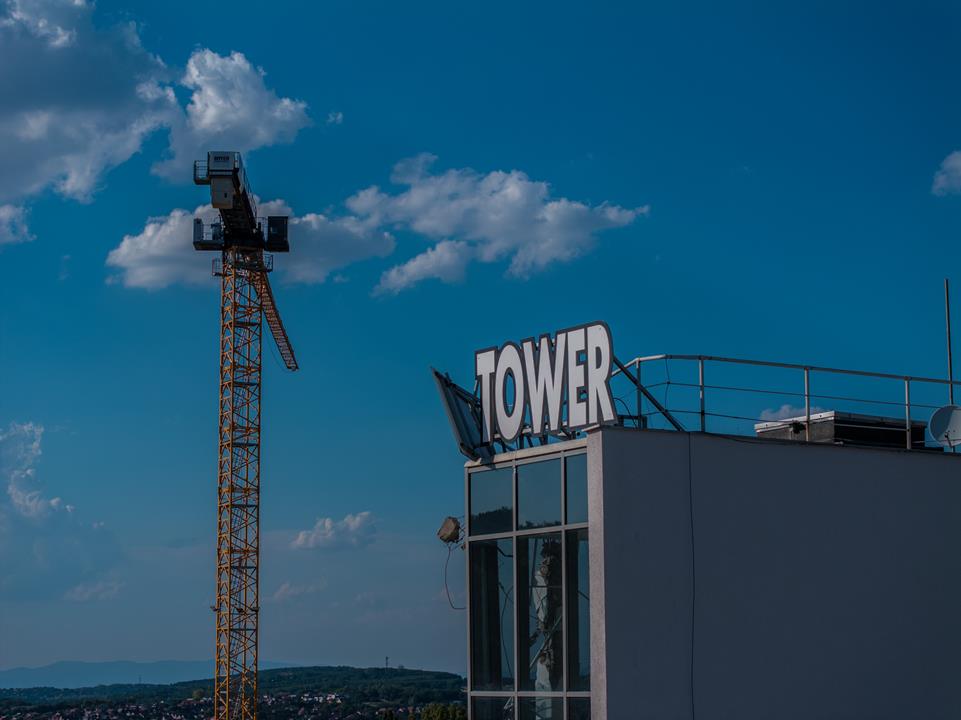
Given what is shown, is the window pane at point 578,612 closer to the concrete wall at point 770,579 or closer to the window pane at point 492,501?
the concrete wall at point 770,579

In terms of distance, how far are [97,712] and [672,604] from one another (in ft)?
519

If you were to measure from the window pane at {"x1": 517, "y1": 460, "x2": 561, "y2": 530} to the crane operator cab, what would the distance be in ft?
234

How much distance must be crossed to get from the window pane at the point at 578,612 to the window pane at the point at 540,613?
24 cm

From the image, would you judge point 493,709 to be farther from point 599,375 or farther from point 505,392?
point 599,375

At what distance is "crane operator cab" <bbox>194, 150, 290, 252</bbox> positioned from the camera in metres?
87.9

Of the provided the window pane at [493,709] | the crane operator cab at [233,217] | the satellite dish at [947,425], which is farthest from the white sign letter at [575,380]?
the crane operator cab at [233,217]

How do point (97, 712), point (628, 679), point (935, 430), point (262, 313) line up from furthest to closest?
1. point (97, 712)
2. point (262, 313)
3. point (935, 430)
4. point (628, 679)

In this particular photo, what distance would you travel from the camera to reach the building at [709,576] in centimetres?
1822

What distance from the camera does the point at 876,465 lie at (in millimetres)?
20641

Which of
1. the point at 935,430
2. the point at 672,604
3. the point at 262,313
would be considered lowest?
the point at 672,604

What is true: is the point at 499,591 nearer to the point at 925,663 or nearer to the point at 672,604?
the point at 672,604

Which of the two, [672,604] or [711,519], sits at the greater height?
[711,519]

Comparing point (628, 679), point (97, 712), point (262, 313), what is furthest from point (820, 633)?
point (97, 712)

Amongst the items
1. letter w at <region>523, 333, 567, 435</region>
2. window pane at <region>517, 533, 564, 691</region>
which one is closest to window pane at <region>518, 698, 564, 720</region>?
window pane at <region>517, 533, 564, 691</region>
